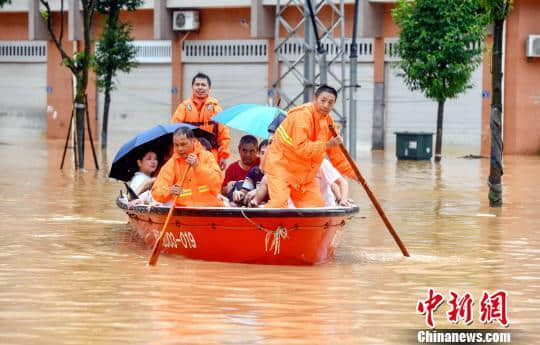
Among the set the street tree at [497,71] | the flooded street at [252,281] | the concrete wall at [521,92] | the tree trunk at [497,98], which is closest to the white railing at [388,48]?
the concrete wall at [521,92]

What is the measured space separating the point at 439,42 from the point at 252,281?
75.0ft

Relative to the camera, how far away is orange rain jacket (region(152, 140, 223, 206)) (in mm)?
12781

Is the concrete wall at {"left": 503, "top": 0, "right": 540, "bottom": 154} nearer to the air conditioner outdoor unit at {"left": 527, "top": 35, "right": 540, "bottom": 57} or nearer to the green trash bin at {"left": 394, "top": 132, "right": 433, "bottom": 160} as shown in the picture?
the air conditioner outdoor unit at {"left": 527, "top": 35, "right": 540, "bottom": 57}

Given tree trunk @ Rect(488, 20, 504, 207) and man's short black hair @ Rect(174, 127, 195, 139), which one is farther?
tree trunk @ Rect(488, 20, 504, 207)

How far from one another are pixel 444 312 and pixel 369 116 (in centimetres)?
3187

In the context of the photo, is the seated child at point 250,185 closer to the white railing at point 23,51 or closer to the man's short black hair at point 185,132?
the man's short black hair at point 185,132

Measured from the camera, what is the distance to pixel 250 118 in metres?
14.9

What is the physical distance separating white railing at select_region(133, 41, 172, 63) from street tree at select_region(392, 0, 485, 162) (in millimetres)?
12382

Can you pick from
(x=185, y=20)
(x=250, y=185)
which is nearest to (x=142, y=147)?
(x=250, y=185)

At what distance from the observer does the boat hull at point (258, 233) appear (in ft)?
39.1

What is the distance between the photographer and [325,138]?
12492 mm

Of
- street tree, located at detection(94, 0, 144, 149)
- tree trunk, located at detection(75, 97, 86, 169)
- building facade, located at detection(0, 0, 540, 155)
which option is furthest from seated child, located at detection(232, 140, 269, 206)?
building facade, located at detection(0, 0, 540, 155)

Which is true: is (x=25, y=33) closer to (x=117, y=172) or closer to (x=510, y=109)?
(x=510, y=109)

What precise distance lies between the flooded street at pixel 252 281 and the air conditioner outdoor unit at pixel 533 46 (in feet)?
60.3
